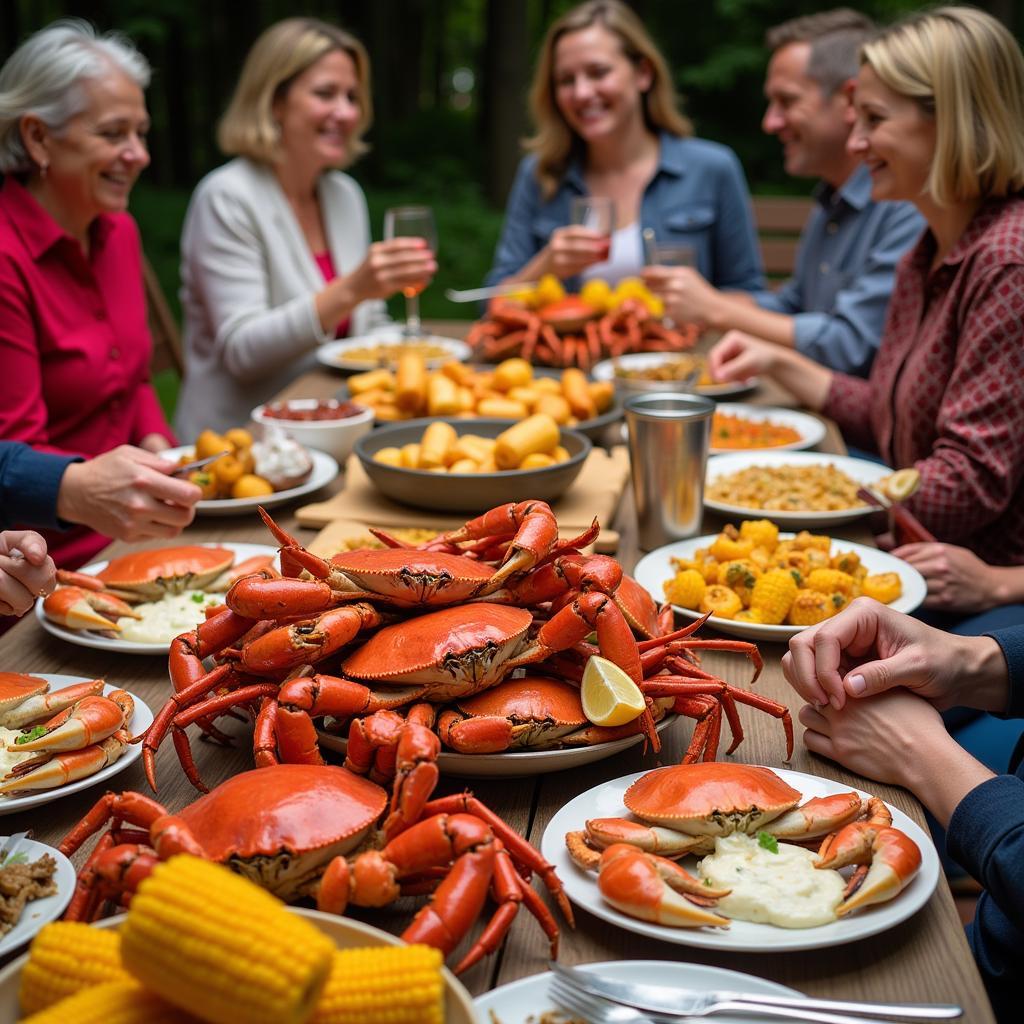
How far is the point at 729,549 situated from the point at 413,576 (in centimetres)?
87

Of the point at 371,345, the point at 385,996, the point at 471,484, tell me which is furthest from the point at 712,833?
the point at 371,345

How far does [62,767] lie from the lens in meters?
1.39

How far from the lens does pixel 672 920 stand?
114 cm

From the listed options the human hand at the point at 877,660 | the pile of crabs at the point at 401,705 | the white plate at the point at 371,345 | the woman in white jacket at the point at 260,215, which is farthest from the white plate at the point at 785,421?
the woman in white jacket at the point at 260,215

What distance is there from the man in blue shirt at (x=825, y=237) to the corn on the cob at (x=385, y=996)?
3.18 m

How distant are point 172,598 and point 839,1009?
4.46ft

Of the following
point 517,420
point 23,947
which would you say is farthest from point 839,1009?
point 517,420

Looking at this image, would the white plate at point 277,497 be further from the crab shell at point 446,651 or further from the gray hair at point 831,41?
the gray hair at point 831,41

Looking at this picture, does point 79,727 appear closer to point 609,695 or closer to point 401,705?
point 401,705

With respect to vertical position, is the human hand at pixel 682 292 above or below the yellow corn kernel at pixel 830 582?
above

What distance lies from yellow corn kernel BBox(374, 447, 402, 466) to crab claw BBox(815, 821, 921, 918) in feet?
4.62

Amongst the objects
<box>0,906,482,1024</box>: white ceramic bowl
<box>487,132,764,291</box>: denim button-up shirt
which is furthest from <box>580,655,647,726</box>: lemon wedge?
<box>487,132,764,291</box>: denim button-up shirt

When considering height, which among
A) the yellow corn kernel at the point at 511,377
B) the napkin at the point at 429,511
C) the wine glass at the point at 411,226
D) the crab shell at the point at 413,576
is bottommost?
the napkin at the point at 429,511

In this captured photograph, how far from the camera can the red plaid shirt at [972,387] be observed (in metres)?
2.56
